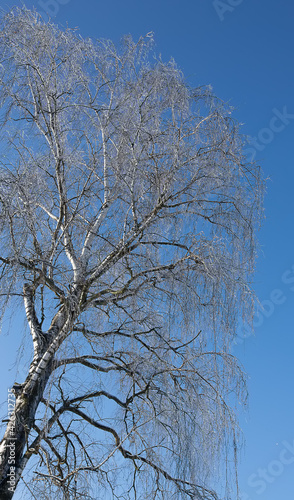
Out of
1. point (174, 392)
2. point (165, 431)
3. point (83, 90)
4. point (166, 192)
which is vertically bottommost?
point (165, 431)

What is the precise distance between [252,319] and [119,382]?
1.33 metres

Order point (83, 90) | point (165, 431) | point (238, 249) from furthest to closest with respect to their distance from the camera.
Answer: point (83, 90) < point (238, 249) < point (165, 431)

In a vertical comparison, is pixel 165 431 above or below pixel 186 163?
below

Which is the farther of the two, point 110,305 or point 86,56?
point 86,56

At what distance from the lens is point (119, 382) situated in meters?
4.96

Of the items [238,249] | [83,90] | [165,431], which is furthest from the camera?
[83,90]

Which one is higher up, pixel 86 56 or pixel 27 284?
pixel 86 56

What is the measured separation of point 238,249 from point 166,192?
31.3 inches

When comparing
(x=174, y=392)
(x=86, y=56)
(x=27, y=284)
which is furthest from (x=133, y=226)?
(x=86, y=56)

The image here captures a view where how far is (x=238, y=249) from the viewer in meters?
4.78

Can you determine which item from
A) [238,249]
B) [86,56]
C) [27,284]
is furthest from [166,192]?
[86,56]

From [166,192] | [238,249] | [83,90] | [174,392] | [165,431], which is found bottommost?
[165,431]

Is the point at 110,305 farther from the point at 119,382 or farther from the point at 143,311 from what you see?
the point at 119,382

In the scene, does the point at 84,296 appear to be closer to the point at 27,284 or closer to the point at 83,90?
the point at 27,284
